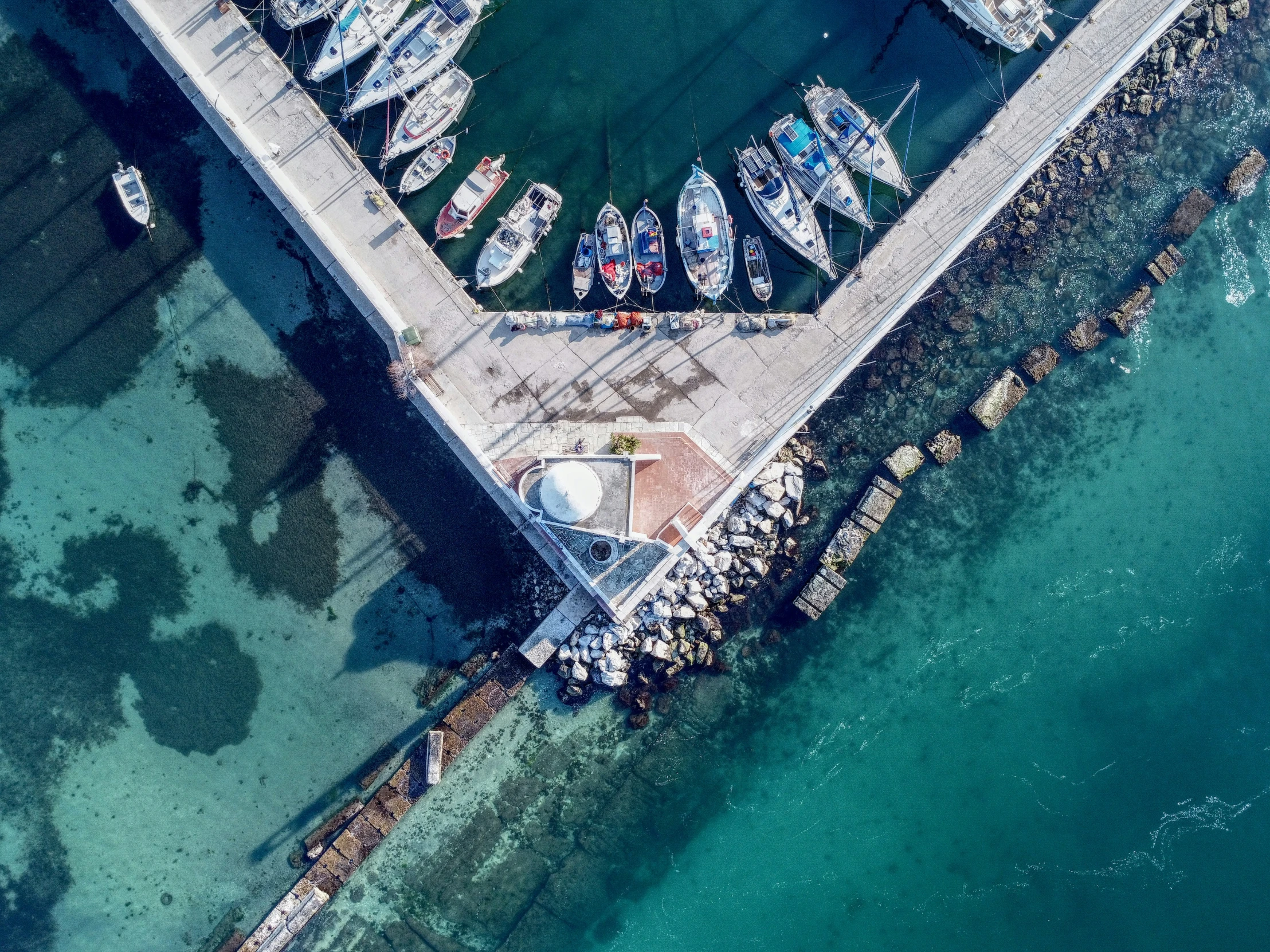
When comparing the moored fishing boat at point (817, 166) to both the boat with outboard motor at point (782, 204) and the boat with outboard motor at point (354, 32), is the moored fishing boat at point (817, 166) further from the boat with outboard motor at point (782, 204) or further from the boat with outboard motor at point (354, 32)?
the boat with outboard motor at point (354, 32)

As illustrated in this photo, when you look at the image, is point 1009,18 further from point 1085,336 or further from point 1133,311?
point 1085,336

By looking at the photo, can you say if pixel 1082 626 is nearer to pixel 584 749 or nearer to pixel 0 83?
pixel 584 749


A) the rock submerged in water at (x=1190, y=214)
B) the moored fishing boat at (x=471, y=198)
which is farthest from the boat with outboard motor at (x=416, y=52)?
the rock submerged in water at (x=1190, y=214)

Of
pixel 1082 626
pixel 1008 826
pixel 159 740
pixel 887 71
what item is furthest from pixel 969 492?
pixel 159 740

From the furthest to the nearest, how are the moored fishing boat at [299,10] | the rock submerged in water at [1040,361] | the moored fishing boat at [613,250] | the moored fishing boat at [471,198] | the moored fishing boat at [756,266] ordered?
the rock submerged in water at [1040,361]
the moored fishing boat at [756,266]
the moored fishing boat at [613,250]
the moored fishing boat at [471,198]
the moored fishing boat at [299,10]

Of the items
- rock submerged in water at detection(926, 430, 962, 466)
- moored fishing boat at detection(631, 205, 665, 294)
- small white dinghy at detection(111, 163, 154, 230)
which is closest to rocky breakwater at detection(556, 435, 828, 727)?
rock submerged in water at detection(926, 430, 962, 466)
